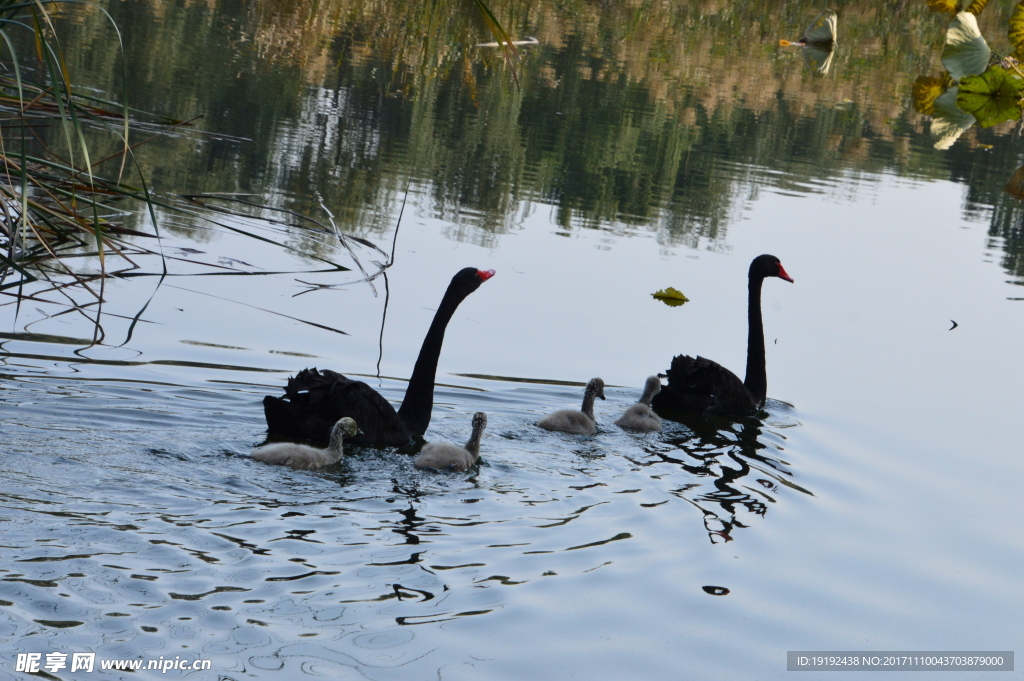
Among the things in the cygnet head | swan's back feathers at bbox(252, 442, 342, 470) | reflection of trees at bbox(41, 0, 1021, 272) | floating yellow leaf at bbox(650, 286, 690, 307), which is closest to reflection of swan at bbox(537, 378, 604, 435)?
Answer: the cygnet head

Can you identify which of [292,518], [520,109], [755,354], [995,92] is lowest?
[292,518]

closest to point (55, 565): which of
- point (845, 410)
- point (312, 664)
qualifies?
point (312, 664)

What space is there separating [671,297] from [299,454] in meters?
4.76

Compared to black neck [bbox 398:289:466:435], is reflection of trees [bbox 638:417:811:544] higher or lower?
lower

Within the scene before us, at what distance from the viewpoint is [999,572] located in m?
5.34

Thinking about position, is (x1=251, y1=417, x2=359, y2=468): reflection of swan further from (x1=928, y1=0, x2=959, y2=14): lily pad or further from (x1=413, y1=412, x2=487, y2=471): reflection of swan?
(x1=928, y1=0, x2=959, y2=14): lily pad

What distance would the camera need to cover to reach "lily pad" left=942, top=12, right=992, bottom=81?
10.7 ft

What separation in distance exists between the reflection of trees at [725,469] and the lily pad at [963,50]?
2493 mm

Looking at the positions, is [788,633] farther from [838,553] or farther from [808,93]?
[808,93]

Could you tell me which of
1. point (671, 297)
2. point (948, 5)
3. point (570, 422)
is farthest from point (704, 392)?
point (948, 5)

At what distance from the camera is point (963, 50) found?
3.41m

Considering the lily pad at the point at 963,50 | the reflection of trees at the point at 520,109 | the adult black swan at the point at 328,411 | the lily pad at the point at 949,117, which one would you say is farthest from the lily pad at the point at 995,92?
the reflection of trees at the point at 520,109

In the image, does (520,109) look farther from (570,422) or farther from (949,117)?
(570,422)

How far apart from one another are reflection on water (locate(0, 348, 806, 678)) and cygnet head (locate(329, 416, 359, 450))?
6.8 inches
